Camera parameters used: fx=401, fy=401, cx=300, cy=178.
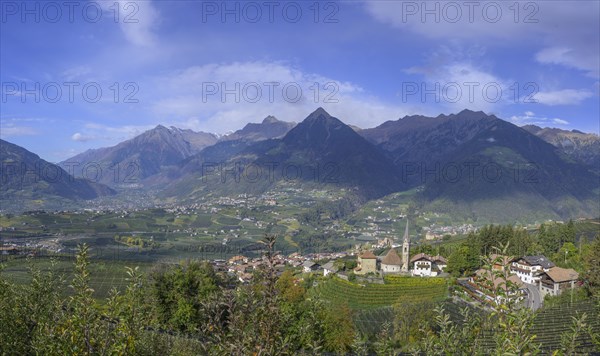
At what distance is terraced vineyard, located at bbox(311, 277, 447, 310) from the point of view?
48875 millimetres

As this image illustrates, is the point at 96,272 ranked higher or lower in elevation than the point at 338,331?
lower

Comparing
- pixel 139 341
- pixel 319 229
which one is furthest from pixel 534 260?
pixel 319 229

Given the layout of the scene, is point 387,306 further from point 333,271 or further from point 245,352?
point 245,352

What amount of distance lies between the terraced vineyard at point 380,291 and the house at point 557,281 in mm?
12922

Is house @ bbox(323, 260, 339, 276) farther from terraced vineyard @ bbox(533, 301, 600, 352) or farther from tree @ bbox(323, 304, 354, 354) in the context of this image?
terraced vineyard @ bbox(533, 301, 600, 352)

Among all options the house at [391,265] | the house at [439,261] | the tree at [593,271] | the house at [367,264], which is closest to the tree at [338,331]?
the tree at [593,271]

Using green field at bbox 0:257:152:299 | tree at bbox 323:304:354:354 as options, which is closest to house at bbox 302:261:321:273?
green field at bbox 0:257:152:299

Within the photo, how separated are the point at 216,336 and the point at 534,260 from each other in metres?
64.6

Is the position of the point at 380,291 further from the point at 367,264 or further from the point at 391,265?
the point at 391,265

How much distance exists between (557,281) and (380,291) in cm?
2194

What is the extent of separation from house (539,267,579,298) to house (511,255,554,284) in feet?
11.1

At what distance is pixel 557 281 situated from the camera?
50.2 meters

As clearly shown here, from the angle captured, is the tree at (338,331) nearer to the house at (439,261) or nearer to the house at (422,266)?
the house at (422,266)

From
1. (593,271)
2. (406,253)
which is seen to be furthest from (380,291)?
(593,271)
